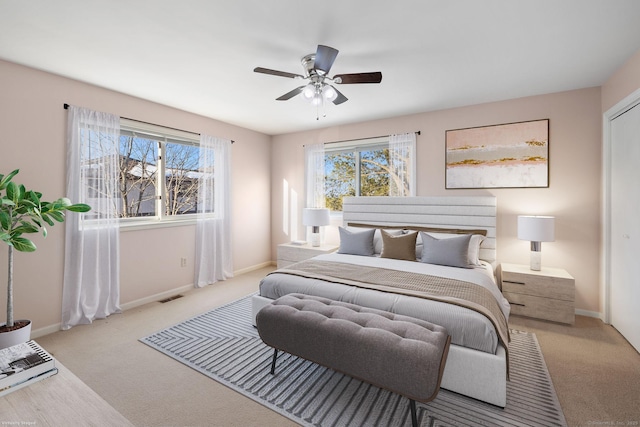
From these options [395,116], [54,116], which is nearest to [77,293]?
[54,116]

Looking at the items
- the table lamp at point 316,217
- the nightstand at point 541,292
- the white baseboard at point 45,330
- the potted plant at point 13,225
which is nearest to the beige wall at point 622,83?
the nightstand at point 541,292

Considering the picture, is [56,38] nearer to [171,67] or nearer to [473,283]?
[171,67]

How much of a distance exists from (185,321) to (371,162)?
3.50 meters

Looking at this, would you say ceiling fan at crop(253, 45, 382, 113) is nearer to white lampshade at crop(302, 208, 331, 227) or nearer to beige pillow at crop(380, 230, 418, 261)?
beige pillow at crop(380, 230, 418, 261)

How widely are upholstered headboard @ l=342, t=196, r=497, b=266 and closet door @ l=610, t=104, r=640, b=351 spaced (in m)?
1.08

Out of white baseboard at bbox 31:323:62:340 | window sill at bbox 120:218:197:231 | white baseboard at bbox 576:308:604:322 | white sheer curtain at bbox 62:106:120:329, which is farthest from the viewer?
window sill at bbox 120:218:197:231

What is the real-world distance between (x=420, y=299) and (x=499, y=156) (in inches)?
102

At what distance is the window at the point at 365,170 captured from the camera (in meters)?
4.34

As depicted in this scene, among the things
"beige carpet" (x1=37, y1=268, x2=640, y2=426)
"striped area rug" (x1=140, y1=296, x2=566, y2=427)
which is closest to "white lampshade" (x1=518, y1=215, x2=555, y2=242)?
"beige carpet" (x1=37, y1=268, x2=640, y2=426)

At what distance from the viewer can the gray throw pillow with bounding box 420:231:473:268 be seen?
10.2 ft

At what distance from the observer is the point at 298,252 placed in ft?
14.8

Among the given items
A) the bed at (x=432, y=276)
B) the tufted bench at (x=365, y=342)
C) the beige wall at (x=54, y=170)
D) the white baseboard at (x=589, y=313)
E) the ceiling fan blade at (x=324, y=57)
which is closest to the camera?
the tufted bench at (x=365, y=342)

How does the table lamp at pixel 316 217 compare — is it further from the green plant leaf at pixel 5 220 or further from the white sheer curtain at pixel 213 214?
the green plant leaf at pixel 5 220

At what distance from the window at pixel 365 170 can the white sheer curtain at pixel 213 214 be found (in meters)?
1.75
